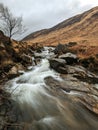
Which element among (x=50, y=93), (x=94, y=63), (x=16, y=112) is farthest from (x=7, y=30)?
(x=16, y=112)

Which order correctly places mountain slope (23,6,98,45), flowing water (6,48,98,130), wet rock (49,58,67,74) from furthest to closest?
mountain slope (23,6,98,45)
wet rock (49,58,67,74)
flowing water (6,48,98,130)

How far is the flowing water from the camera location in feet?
43.3

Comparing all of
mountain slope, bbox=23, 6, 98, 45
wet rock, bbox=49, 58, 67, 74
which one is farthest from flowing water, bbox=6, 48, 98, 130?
mountain slope, bbox=23, 6, 98, 45

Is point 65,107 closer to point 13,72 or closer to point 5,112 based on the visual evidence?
point 5,112

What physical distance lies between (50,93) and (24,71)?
5.88 meters

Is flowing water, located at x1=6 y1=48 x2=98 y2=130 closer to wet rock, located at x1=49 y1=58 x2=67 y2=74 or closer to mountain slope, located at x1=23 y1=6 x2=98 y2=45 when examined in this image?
wet rock, located at x1=49 y1=58 x2=67 y2=74

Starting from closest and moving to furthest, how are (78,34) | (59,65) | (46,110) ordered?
(46,110), (59,65), (78,34)

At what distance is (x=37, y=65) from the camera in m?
25.4

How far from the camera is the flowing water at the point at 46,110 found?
13203mm

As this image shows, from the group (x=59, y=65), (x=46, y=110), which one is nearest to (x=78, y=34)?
(x=59, y=65)

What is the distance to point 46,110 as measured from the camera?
1477cm

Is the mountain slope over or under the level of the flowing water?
under

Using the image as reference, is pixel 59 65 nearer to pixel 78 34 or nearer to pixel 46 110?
pixel 46 110

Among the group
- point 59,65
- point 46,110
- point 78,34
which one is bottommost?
point 78,34
